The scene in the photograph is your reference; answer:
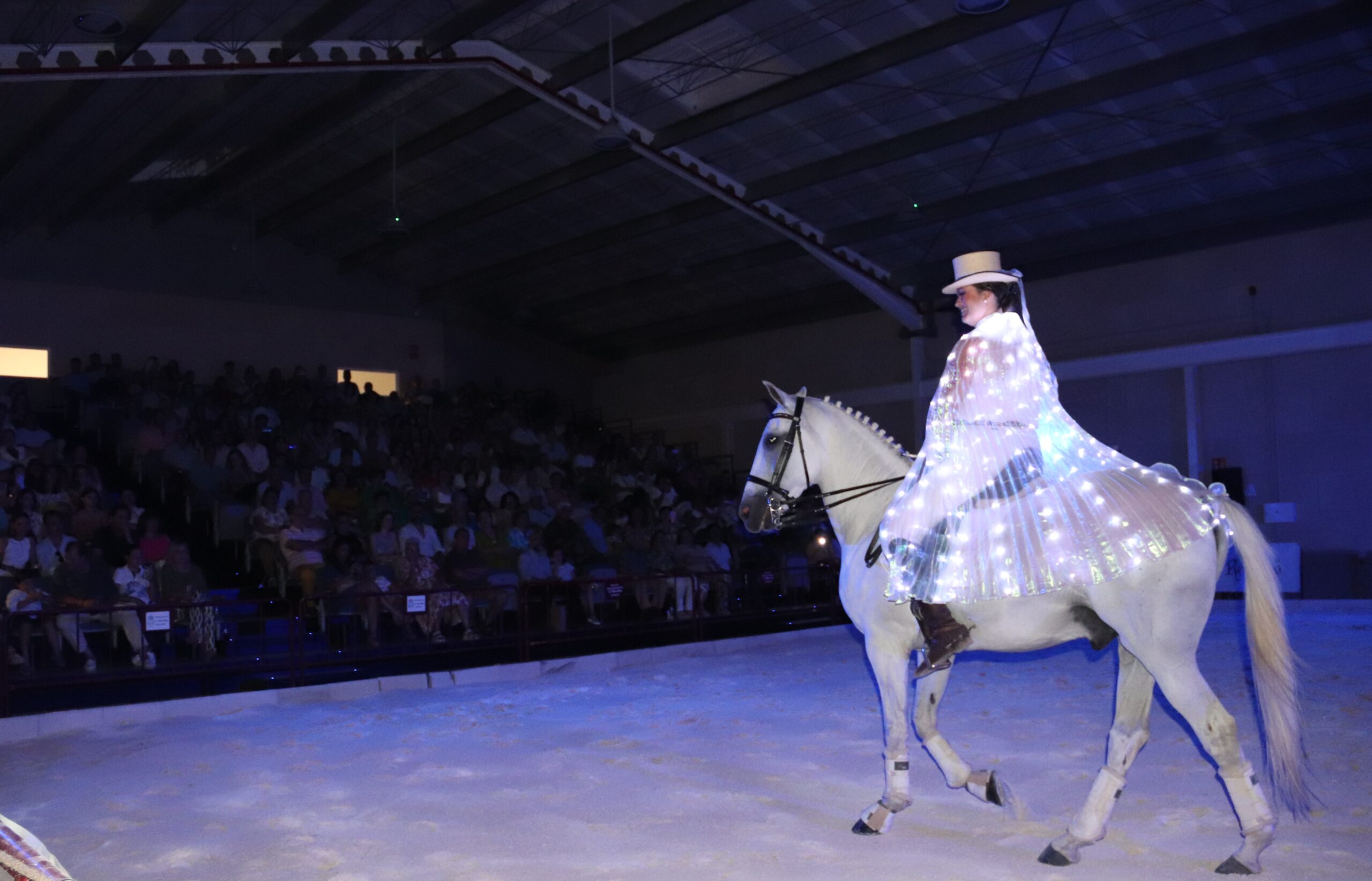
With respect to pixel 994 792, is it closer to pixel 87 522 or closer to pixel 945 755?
pixel 945 755

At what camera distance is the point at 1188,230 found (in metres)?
17.6

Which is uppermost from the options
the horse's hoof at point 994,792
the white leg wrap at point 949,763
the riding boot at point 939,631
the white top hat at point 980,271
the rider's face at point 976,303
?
the white top hat at point 980,271

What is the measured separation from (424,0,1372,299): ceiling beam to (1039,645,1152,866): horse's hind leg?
1057 cm

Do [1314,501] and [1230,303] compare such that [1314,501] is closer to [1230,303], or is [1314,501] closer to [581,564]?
[1230,303]

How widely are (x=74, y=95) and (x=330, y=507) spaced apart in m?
6.27

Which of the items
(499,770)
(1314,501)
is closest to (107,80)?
(499,770)

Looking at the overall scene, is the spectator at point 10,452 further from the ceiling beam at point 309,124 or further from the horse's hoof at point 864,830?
the horse's hoof at point 864,830

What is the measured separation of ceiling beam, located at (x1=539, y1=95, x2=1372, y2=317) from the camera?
14.0 metres

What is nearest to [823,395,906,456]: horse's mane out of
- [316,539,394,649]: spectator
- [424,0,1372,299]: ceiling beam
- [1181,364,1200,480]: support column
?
[316,539,394,649]: spectator

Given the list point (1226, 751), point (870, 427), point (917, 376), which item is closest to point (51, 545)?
point (870, 427)

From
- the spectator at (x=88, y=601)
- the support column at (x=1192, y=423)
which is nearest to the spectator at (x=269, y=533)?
the spectator at (x=88, y=601)

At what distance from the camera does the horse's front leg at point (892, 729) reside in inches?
184

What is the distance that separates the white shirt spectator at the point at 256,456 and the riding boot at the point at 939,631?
11.8 meters

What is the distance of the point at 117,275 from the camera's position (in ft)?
66.0
